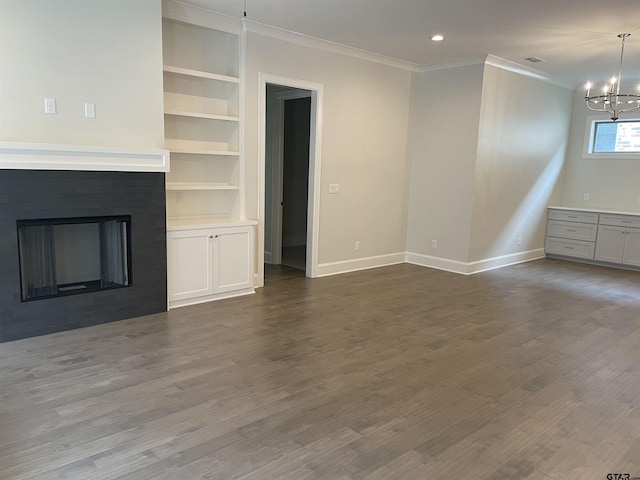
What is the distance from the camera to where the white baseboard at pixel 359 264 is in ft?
20.3

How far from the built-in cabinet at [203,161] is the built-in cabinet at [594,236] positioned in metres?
5.42

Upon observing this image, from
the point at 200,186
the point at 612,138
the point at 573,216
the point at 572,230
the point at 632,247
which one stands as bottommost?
the point at 632,247

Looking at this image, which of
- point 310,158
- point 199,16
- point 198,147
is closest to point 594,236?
point 310,158

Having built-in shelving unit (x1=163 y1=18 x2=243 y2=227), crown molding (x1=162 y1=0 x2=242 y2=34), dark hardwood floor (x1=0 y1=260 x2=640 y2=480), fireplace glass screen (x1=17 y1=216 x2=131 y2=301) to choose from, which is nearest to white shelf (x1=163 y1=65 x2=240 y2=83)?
built-in shelving unit (x1=163 y1=18 x2=243 y2=227)

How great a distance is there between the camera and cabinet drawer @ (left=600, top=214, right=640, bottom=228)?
6.98 m

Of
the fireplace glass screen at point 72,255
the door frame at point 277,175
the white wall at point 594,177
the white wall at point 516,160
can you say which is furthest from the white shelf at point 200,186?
the white wall at point 594,177

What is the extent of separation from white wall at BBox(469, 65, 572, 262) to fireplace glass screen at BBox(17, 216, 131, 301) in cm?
443

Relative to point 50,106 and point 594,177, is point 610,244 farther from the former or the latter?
point 50,106

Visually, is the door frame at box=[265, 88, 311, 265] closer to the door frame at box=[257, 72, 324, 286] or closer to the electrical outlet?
the door frame at box=[257, 72, 324, 286]

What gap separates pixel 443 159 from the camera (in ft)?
21.6

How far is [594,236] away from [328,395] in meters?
6.22

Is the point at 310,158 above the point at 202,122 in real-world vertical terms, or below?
below

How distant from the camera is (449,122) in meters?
6.48

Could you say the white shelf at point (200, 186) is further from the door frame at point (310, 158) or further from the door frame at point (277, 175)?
the door frame at point (277, 175)
